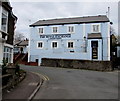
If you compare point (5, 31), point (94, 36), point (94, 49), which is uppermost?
point (94, 36)

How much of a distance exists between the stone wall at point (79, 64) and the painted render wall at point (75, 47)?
256cm

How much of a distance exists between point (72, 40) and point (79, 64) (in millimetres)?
6580

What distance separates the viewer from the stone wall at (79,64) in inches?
1186

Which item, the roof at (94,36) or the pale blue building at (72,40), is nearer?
the roof at (94,36)

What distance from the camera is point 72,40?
3688 centimetres

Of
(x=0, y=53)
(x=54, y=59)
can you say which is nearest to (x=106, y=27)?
(x=54, y=59)

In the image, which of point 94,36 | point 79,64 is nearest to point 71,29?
point 94,36

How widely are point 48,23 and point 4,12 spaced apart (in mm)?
22865

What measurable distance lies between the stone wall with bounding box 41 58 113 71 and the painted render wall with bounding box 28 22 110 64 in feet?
8.41

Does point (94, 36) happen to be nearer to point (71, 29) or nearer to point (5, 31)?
point (71, 29)

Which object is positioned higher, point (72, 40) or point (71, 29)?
point (71, 29)

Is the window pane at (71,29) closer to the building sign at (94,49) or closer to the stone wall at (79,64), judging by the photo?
the building sign at (94,49)

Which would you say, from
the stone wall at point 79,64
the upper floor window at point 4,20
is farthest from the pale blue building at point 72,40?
the upper floor window at point 4,20

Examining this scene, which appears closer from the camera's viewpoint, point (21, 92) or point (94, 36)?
point (21, 92)
